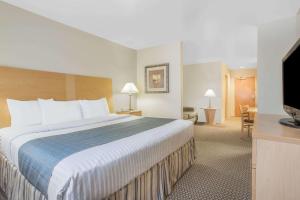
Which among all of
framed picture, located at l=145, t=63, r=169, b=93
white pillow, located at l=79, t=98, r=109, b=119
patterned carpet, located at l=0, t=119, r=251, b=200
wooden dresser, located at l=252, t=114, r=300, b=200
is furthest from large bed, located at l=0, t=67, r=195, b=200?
framed picture, located at l=145, t=63, r=169, b=93

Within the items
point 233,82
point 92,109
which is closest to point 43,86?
point 92,109

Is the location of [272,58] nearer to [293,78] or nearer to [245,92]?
[293,78]

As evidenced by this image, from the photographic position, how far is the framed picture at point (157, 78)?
425 centimetres

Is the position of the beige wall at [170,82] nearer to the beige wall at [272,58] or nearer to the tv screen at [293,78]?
the beige wall at [272,58]

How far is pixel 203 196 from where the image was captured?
1.88 metres

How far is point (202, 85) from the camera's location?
22.0ft

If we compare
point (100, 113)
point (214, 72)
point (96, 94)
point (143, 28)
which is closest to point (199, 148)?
point (100, 113)

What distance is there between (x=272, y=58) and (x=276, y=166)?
2402 millimetres

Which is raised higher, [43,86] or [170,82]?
[170,82]

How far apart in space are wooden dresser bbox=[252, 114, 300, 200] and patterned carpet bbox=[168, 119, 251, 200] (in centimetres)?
106

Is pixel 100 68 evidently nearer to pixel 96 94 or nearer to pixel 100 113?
pixel 96 94

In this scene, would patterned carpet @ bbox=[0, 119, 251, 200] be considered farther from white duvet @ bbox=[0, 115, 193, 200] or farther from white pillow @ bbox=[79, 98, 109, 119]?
white pillow @ bbox=[79, 98, 109, 119]

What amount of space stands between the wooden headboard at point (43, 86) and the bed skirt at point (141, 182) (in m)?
0.87

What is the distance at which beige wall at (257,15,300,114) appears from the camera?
2.60 meters
